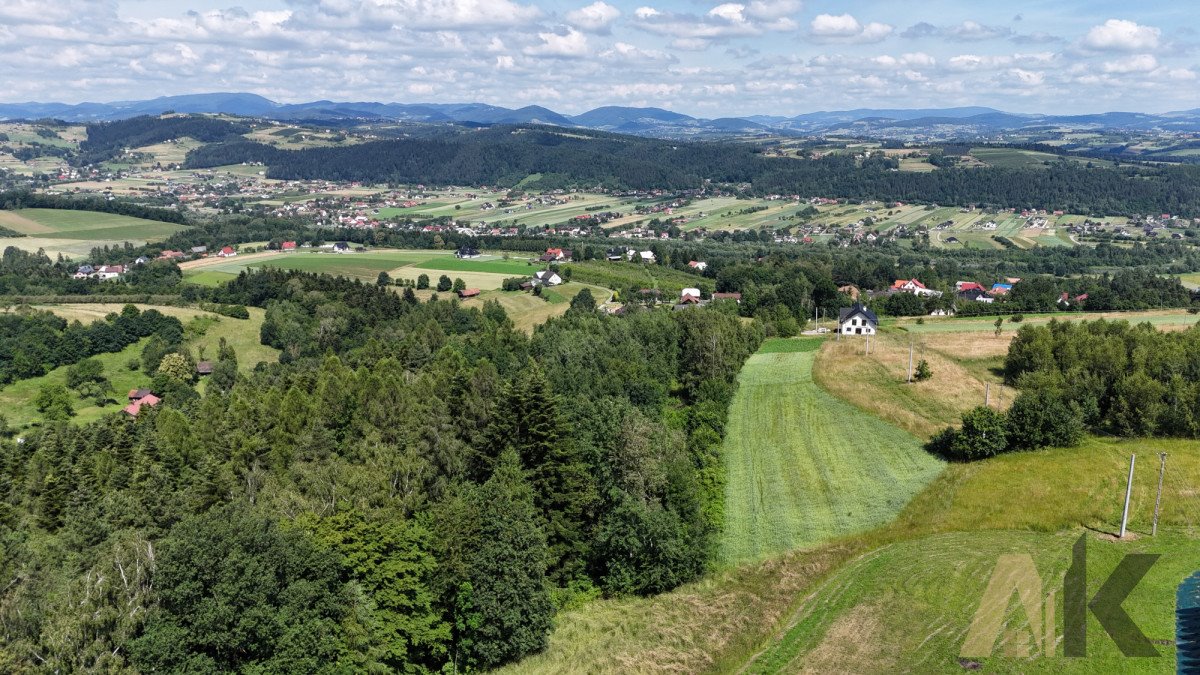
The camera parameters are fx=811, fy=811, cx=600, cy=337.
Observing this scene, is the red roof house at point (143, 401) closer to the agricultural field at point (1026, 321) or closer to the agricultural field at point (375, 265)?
the agricultural field at point (375, 265)

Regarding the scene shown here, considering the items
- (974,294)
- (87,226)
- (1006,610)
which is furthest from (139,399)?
(87,226)

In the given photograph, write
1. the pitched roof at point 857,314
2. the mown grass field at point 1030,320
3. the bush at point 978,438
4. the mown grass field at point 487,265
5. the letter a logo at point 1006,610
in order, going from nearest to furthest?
the letter a logo at point 1006,610 → the bush at point 978,438 → the mown grass field at point 1030,320 → the pitched roof at point 857,314 → the mown grass field at point 487,265

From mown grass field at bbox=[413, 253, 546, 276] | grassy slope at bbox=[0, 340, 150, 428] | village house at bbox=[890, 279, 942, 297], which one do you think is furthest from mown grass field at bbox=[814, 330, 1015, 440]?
mown grass field at bbox=[413, 253, 546, 276]

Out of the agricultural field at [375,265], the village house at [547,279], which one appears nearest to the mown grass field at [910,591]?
the village house at [547,279]

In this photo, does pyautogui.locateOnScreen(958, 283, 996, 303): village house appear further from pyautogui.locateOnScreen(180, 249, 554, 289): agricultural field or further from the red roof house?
the red roof house

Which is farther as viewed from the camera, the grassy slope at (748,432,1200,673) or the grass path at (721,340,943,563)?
the grass path at (721,340,943,563)

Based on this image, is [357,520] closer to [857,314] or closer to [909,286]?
[857,314]
